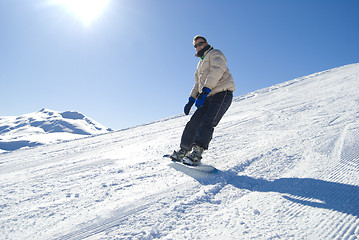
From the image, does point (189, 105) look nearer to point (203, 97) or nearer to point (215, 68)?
point (203, 97)

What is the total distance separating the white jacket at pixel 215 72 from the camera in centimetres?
277

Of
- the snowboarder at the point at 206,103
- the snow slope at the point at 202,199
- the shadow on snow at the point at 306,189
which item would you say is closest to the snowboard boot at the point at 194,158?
the snowboarder at the point at 206,103

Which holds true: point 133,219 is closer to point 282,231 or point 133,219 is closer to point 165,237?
point 165,237

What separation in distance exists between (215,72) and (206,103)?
1.49ft

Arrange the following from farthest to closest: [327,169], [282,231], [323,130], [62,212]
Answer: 1. [323,130]
2. [327,169]
3. [62,212]
4. [282,231]

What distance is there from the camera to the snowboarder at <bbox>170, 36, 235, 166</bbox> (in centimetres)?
269

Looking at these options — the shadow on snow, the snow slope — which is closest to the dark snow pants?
the snow slope

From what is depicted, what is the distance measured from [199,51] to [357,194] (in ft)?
8.29

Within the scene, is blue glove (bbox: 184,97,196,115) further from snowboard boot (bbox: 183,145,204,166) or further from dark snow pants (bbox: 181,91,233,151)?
snowboard boot (bbox: 183,145,204,166)

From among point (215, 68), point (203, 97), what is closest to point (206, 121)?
point (203, 97)

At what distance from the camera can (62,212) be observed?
1.61 m

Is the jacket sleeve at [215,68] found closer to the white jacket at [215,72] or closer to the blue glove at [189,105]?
the white jacket at [215,72]

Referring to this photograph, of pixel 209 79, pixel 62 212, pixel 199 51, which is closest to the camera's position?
pixel 62 212

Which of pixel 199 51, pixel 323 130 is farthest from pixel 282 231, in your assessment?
pixel 323 130
